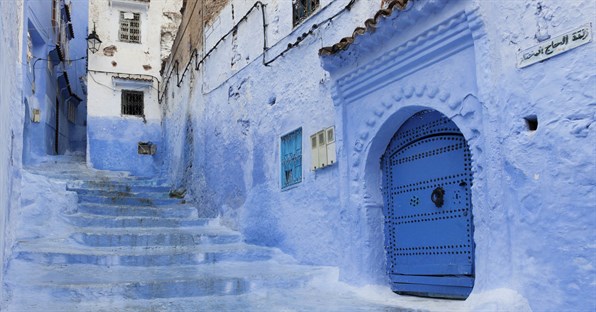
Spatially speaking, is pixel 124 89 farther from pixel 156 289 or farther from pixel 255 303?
pixel 255 303

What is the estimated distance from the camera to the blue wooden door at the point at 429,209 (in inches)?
192

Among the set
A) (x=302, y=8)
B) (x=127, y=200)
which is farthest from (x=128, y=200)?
(x=302, y=8)

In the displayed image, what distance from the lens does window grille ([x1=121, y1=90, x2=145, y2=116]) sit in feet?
51.9

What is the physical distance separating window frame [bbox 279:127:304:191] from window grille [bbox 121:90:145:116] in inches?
367

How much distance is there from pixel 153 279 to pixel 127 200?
4668mm

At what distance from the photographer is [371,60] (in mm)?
5594

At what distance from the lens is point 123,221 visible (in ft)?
27.8

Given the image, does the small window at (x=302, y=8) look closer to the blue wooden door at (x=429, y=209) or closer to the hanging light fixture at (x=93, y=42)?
the blue wooden door at (x=429, y=209)

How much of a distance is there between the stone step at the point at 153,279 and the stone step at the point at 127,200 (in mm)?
3558

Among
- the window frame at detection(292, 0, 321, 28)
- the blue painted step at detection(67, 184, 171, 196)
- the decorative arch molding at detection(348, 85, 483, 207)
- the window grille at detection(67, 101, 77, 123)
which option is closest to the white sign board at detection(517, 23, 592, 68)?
the decorative arch molding at detection(348, 85, 483, 207)

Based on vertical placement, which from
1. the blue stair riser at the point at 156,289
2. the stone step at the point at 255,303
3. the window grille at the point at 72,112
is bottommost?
the stone step at the point at 255,303

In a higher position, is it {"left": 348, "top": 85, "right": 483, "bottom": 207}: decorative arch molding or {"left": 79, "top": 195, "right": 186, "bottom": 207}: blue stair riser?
{"left": 348, "top": 85, "right": 483, "bottom": 207}: decorative arch molding

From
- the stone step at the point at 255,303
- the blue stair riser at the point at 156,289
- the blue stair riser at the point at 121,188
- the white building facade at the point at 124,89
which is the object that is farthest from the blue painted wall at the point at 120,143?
the stone step at the point at 255,303

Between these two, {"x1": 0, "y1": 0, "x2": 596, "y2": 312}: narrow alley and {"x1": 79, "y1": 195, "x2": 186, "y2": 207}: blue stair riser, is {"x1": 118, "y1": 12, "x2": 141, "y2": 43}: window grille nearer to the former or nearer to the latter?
{"x1": 0, "y1": 0, "x2": 596, "y2": 312}: narrow alley
